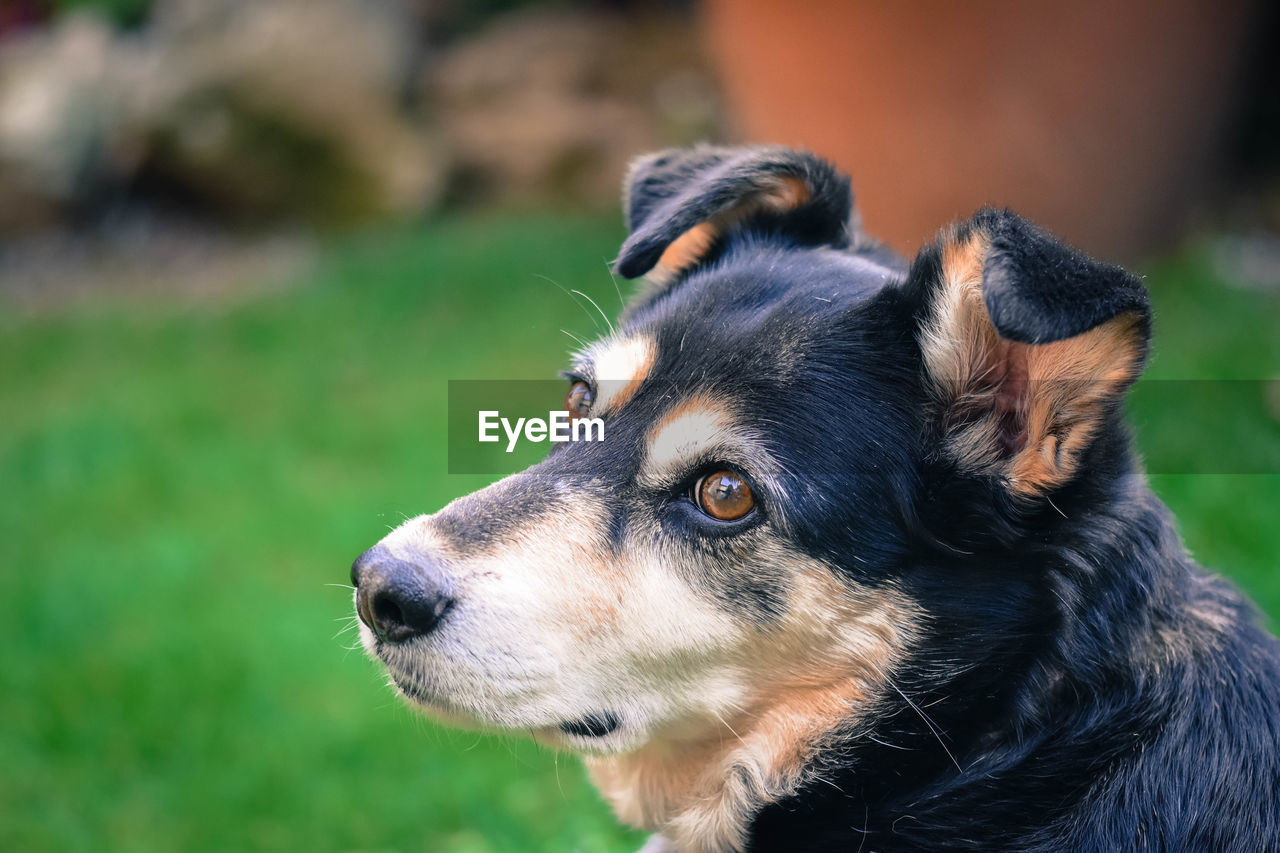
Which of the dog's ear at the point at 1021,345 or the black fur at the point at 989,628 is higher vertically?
the dog's ear at the point at 1021,345

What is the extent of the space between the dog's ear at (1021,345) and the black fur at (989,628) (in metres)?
0.04

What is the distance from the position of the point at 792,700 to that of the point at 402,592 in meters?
0.94

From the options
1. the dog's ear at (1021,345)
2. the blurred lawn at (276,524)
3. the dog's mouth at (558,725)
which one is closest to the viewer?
the dog's ear at (1021,345)

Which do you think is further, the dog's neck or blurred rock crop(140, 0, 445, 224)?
blurred rock crop(140, 0, 445, 224)

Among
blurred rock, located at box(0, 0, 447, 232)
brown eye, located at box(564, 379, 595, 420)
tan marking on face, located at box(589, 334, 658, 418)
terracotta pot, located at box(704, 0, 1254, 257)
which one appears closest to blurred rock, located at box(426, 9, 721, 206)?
blurred rock, located at box(0, 0, 447, 232)

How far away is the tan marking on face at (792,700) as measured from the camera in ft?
8.05

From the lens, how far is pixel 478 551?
7.94 ft

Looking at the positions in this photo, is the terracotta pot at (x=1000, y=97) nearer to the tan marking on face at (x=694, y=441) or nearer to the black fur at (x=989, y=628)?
the black fur at (x=989, y=628)

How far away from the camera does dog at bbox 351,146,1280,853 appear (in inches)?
92.0

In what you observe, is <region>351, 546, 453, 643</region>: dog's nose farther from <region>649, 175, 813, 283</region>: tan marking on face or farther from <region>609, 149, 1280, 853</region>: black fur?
<region>649, 175, 813, 283</region>: tan marking on face

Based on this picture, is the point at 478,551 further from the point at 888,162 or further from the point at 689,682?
the point at 888,162

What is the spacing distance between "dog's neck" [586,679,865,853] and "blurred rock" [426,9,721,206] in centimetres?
863

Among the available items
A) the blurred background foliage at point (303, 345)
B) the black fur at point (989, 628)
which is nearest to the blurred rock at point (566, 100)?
the blurred background foliage at point (303, 345)

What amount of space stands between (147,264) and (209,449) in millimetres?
4113
